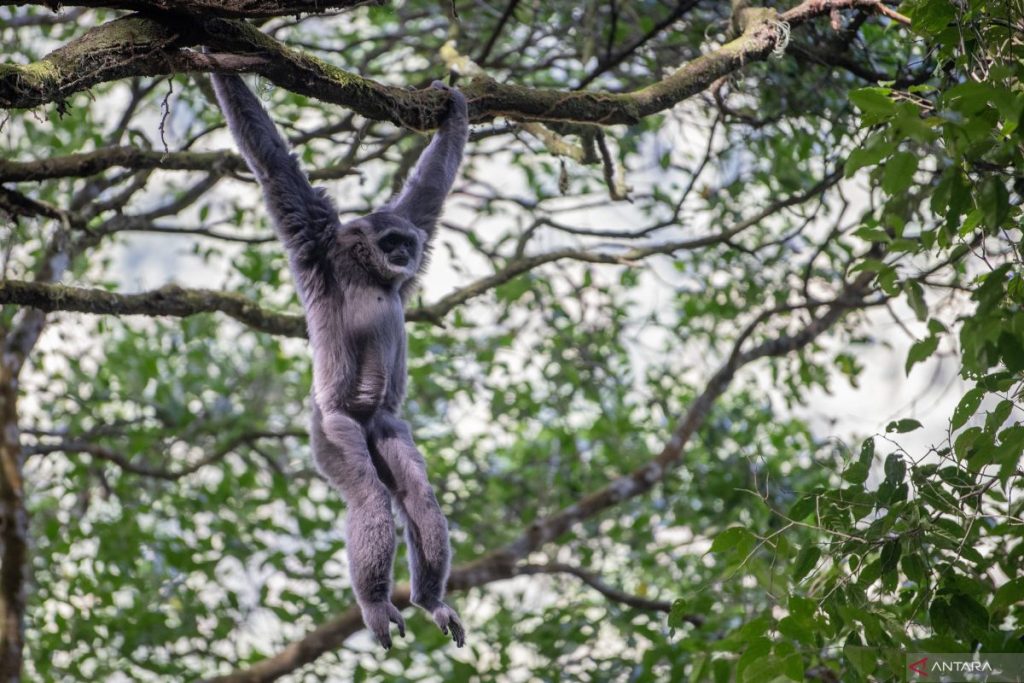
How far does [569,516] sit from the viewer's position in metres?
8.75

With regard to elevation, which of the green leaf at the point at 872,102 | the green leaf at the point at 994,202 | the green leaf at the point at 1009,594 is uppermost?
the green leaf at the point at 872,102

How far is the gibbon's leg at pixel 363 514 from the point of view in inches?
190

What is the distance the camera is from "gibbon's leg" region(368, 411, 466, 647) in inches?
198

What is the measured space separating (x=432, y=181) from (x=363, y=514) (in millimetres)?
2093

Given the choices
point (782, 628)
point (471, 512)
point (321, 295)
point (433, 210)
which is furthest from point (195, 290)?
point (471, 512)

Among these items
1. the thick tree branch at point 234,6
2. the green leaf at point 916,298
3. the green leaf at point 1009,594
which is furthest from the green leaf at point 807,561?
the thick tree branch at point 234,6

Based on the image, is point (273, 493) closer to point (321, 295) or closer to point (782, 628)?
point (321, 295)

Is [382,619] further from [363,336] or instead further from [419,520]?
[363,336]

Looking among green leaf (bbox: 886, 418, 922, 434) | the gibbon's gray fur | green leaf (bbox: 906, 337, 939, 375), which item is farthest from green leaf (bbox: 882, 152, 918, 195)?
the gibbon's gray fur

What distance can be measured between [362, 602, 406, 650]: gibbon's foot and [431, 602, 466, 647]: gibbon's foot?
181mm

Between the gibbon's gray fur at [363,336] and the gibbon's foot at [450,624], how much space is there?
0.13 feet

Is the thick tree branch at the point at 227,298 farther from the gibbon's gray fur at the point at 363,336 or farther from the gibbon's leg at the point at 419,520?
the gibbon's leg at the point at 419,520

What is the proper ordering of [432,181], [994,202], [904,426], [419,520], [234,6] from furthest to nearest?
[432,181], [419,520], [904,426], [234,6], [994,202]

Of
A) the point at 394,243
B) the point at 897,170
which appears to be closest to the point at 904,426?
the point at 897,170
